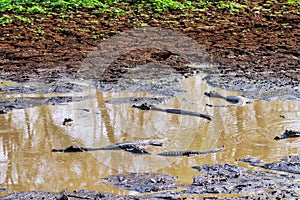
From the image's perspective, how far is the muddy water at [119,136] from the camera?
23.9ft

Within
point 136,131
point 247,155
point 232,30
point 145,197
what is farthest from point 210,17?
point 145,197

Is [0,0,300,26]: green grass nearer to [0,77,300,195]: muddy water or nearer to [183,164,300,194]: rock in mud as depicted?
[0,77,300,195]: muddy water

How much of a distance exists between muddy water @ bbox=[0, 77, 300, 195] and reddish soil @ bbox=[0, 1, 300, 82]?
2.25 m

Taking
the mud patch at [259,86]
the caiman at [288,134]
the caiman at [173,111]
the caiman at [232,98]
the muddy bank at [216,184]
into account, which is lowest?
the muddy bank at [216,184]

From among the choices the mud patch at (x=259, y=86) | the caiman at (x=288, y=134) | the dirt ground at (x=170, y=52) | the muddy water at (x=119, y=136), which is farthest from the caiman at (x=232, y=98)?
the caiman at (x=288, y=134)

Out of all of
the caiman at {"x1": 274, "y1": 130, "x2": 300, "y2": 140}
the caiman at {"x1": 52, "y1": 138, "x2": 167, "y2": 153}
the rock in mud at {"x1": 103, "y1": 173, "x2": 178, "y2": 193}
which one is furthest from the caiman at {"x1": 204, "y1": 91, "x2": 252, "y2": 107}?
the rock in mud at {"x1": 103, "y1": 173, "x2": 178, "y2": 193}

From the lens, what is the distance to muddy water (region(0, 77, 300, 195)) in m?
7.27

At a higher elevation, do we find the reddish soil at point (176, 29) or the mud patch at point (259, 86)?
the reddish soil at point (176, 29)

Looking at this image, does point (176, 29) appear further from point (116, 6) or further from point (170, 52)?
point (116, 6)

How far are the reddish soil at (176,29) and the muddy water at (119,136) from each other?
2254 mm

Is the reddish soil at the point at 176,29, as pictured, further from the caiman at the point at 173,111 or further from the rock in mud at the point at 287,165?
the rock in mud at the point at 287,165

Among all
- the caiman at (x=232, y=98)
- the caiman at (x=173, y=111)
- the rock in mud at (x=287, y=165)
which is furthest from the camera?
the caiman at (x=232, y=98)

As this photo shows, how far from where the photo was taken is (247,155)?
7668 mm

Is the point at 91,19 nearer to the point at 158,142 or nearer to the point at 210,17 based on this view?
the point at 210,17
